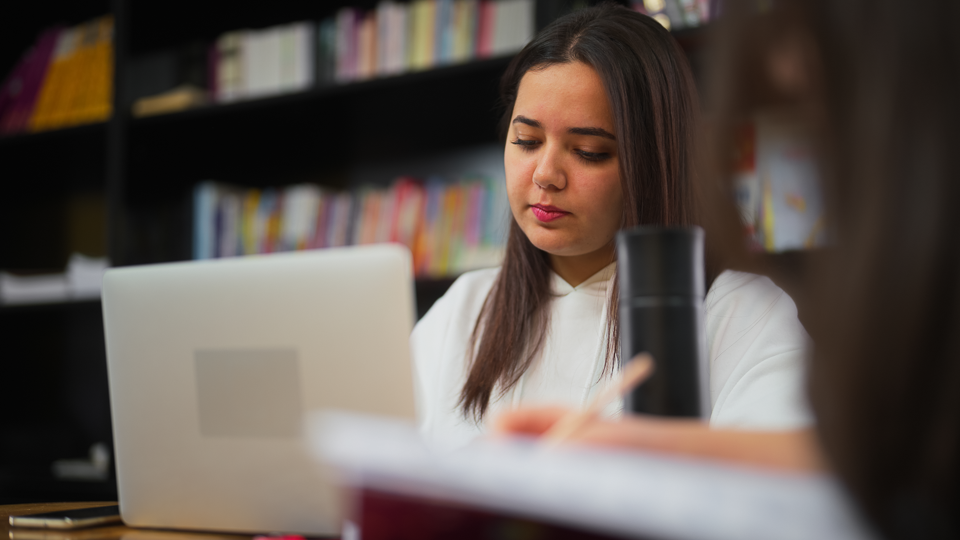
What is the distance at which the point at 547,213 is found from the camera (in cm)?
135

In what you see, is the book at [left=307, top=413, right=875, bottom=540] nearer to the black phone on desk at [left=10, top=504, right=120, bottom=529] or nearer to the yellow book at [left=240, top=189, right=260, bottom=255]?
the black phone on desk at [left=10, top=504, right=120, bottom=529]

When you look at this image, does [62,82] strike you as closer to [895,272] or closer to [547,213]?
[547,213]

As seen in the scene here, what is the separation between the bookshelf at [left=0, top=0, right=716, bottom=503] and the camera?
2.29 metres

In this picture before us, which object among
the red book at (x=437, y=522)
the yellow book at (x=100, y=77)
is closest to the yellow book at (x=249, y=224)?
the yellow book at (x=100, y=77)

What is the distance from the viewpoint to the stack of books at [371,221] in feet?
6.76

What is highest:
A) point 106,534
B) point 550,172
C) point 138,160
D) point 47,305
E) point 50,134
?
point 50,134

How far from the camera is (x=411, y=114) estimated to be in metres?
2.36

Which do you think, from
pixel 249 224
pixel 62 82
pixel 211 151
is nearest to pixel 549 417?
pixel 249 224

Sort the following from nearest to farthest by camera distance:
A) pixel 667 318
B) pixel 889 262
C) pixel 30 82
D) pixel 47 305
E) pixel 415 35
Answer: pixel 889 262 < pixel 667 318 < pixel 415 35 < pixel 47 305 < pixel 30 82

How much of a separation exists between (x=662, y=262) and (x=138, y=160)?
7.38 ft

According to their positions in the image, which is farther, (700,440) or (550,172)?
(550,172)

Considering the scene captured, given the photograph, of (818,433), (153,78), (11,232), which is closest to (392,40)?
(153,78)

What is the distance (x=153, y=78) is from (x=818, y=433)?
2570 mm

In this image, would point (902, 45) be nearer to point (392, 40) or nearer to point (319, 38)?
point (392, 40)
